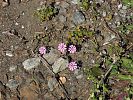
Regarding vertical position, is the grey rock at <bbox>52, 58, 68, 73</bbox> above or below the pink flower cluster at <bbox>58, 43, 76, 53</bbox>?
below

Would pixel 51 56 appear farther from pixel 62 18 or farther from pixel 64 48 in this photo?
pixel 62 18

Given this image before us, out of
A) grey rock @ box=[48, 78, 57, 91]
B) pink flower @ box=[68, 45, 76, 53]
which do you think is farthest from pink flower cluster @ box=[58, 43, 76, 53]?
grey rock @ box=[48, 78, 57, 91]

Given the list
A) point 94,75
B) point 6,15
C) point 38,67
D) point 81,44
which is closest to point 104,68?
point 94,75

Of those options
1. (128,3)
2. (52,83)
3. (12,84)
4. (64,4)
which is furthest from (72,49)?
(128,3)

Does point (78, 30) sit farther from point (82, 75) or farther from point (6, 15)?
point (6, 15)

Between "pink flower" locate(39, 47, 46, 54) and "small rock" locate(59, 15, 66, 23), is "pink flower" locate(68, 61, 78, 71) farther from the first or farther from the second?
"small rock" locate(59, 15, 66, 23)

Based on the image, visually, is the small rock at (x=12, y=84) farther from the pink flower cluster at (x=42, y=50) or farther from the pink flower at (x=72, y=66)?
the pink flower at (x=72, y=66)
